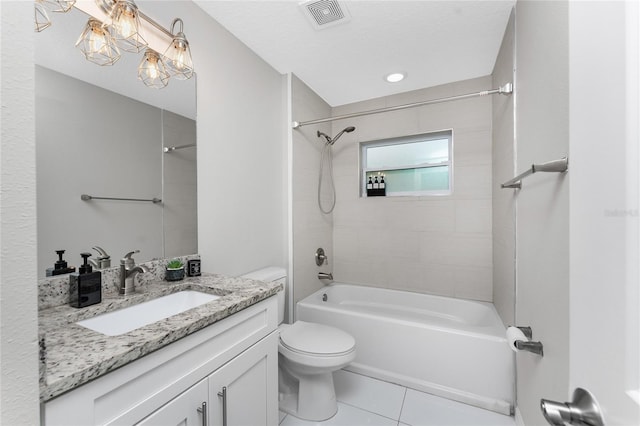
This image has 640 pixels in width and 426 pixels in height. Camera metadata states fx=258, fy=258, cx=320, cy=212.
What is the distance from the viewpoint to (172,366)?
787 mm

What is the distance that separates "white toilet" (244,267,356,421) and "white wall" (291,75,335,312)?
0.60 m

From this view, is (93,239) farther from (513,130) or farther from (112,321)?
(513,130)

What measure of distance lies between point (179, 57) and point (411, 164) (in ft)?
7.15

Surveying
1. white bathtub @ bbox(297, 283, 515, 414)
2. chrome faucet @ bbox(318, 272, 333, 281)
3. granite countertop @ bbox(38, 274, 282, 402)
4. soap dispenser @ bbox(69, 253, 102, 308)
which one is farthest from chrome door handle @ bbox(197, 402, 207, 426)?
chrome faucet @ bbox(318, 272, 333, 281)

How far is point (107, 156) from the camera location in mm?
1134

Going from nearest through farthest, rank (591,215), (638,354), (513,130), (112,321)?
(638,354), (591,215), (112,321), (513,130)

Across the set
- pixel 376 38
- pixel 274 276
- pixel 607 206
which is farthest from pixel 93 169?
pixel 376 38

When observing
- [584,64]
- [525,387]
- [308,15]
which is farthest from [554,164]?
[308,15]

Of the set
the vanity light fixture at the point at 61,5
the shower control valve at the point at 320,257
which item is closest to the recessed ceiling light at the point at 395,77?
the shower control valve at the point at 320,257

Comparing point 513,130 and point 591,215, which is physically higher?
point 513,130

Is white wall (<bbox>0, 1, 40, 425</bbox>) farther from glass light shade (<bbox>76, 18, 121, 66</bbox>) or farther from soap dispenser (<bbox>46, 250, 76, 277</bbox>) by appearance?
glass light shade (<bbox>76, 18, 121, 66</bbox>)

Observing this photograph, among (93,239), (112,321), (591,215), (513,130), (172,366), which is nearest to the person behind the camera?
(591,215)

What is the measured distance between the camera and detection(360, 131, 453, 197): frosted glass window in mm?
2547

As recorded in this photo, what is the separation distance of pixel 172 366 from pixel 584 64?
4.00 ft
